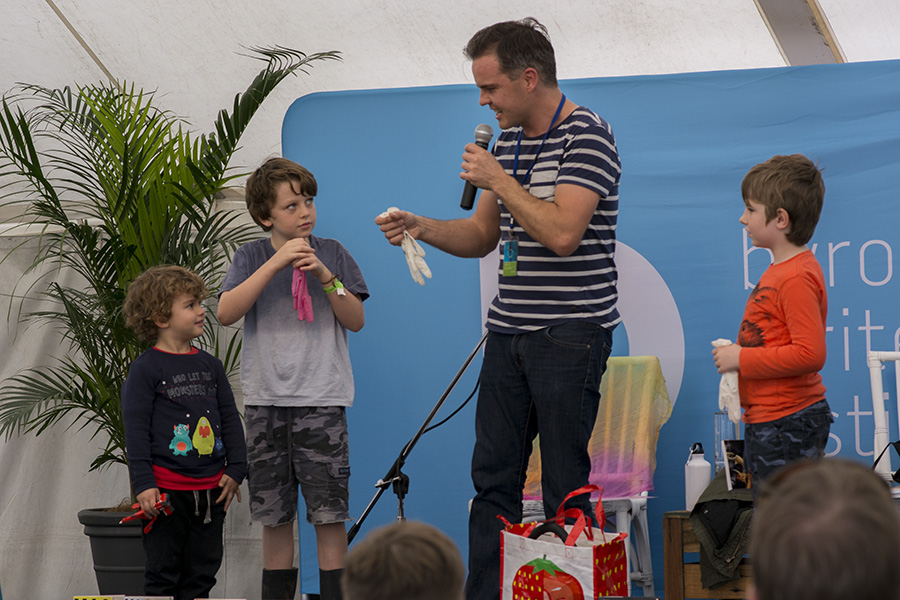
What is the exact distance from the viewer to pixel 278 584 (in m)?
2.51

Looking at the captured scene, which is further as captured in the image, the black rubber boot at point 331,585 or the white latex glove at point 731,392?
the black rubber boot at point 331,585

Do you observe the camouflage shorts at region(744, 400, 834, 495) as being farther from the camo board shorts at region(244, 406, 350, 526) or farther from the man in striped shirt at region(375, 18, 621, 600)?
the camo board shorts at region(244, 406, 350, 526)

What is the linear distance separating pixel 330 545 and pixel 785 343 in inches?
52.1

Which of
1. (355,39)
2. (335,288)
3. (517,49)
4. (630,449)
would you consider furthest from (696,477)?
(355,39)

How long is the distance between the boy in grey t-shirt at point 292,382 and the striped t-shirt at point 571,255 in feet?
1.90

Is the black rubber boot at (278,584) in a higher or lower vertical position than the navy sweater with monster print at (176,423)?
lower

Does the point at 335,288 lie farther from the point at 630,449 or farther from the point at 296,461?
the point at 630,449

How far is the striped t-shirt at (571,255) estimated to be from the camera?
2082mm

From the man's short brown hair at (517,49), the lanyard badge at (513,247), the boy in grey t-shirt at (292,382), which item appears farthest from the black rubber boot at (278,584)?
the man's short brown hair at (517,49)

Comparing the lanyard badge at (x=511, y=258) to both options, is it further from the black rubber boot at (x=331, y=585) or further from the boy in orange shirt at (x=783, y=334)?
the black rubber boot at (x=331, y=585)

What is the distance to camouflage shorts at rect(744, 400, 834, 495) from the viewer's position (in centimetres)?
208

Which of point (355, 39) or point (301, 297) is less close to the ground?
point (355, 39)

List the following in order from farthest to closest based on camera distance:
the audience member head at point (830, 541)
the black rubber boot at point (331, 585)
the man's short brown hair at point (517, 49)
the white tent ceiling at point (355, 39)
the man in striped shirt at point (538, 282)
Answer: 1. the white tent ceiling at point (355, 39)
2. the black rubber boot at point (331, 585)
3. the man's short brown hair at point (517, 49)
4. the man in striped shirt at point (538, 282)
5. the audience member head at point (830, 541)

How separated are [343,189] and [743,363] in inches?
73.5
